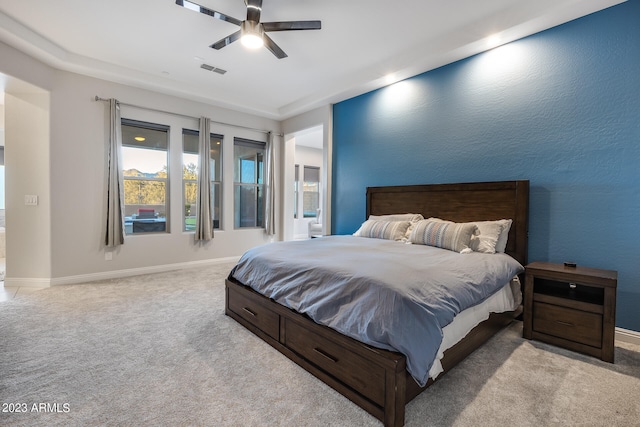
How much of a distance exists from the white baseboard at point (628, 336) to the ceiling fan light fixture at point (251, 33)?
4.10m

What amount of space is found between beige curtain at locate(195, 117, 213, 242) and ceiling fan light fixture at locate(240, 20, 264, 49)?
2.59 meters

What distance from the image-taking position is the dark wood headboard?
2934 mm

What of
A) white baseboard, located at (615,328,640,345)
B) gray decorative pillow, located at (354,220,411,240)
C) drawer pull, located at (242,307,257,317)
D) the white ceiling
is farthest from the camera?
gray decorative pillow, located at (354,220,411,240)

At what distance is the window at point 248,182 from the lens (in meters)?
5.82

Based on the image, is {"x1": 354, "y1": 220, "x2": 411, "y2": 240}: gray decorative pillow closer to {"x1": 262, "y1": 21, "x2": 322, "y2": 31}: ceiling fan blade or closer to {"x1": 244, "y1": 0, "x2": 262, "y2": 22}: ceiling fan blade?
{"x1": 262, "y1": 21, "x2": 322, "y2": 31}: ceiling fan blade

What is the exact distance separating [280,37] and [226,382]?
3.37m

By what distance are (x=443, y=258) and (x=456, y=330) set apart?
2.41 ft

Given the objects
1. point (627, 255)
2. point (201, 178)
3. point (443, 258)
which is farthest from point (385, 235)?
A: point (201, 178)

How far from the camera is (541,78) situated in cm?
289

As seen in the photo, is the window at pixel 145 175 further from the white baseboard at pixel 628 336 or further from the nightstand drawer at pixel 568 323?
the white baseboard at pixel 628 336

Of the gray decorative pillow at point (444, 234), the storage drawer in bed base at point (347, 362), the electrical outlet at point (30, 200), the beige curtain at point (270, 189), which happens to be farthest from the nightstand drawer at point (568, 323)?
the electrical outlet at point (30, 200)

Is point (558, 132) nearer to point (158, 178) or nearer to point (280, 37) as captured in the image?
point (280, 37)

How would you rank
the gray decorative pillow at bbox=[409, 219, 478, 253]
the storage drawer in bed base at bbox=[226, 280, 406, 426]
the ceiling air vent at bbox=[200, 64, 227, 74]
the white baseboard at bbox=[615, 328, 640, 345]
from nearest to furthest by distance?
1. the storage drawer in bed base at bbox=[226, 280, 406, 426]
2. the white baseboard at bbox=[615, 328, 640, 345]
3. the gray decorative pillow at bbox=[409, 219, 478, 253]
4. the ceiling air vent at bbox=[200, 64, 227, 74]

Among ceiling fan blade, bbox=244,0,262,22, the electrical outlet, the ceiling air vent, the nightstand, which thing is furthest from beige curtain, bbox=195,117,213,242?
the nightstand
